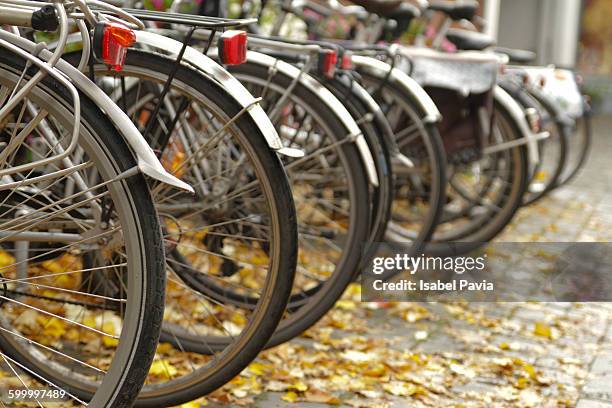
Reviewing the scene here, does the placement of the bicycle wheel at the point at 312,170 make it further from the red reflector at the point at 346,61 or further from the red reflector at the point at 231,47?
the red reflector at the point at 231,47

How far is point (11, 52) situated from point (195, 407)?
1337 millimetres

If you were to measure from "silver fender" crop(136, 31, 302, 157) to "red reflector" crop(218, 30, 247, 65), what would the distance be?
4 cm

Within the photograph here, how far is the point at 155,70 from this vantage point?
9.94ft

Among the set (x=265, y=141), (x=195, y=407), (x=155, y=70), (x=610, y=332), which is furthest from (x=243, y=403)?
(x=610, y=332)

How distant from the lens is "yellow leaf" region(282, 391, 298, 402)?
3.48 metres

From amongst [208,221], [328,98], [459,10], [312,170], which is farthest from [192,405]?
[459,10]

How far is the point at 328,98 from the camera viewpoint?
3.78 m

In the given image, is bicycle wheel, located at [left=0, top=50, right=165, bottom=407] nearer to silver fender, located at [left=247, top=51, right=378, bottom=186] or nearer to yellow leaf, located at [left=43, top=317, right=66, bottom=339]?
yellow leaf, located at [left=43, top=317, right=66, bottom=339]

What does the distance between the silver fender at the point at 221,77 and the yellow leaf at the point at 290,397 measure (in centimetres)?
87

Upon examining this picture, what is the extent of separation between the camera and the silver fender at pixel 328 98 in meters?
3.72

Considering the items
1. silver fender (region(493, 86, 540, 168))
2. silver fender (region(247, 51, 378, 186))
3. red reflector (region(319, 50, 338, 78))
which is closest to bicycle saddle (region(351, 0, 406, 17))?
silver fender (region(493, 86, 540, 168))

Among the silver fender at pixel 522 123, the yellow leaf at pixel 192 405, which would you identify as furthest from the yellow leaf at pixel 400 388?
the silver fender at pixel 522 123

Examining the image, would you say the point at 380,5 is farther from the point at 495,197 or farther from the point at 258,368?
the point at 258,368

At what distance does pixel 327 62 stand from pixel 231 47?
896 millimetres
